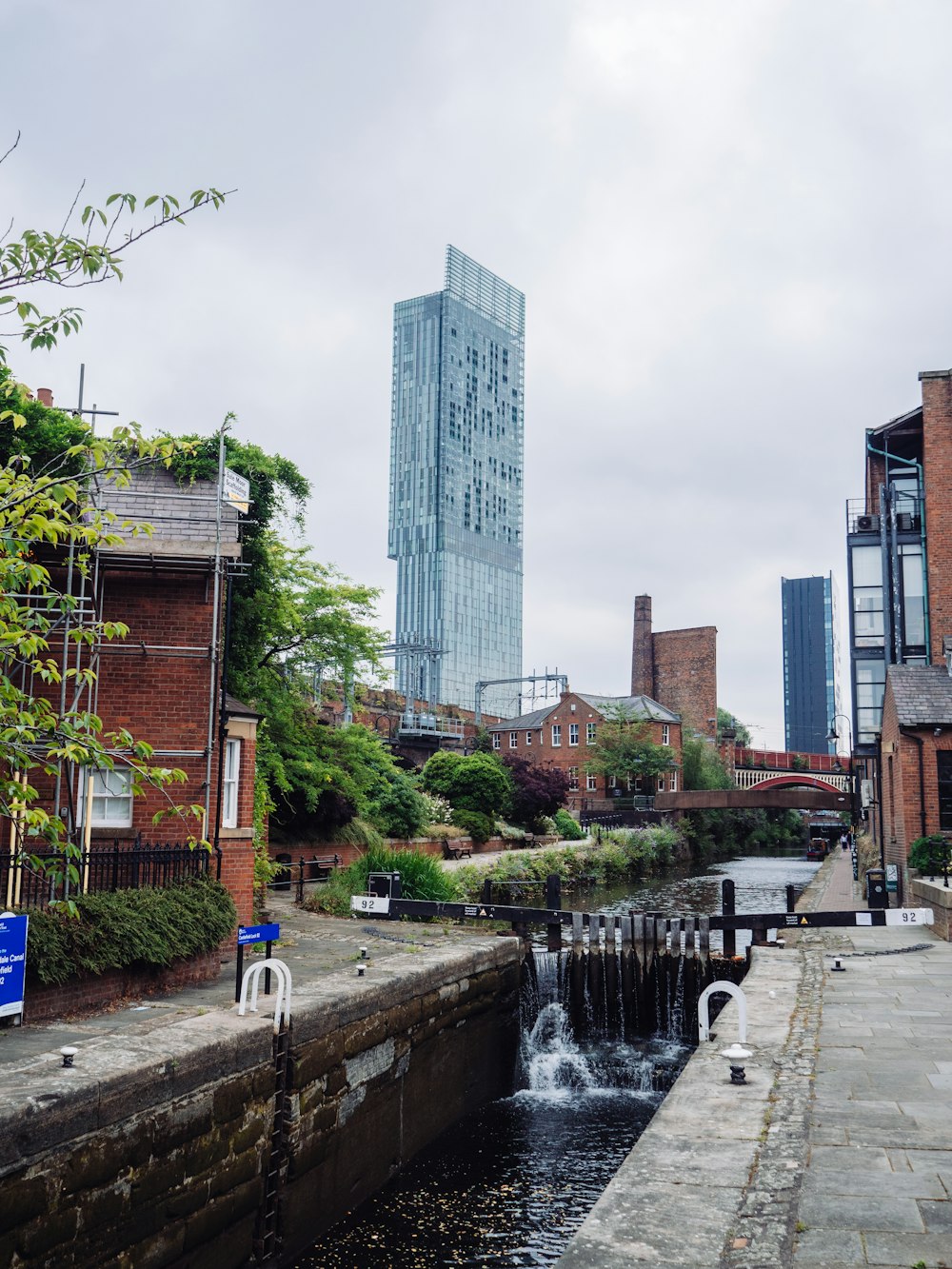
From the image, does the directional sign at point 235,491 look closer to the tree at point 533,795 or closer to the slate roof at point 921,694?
the slate roof at point 921,694

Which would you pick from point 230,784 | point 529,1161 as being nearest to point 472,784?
point 230,784

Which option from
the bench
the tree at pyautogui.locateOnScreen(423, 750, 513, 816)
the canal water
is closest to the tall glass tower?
the tree at pyautogui.locateOnScreen(423, 750, 513, 816)

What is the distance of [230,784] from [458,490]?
159m

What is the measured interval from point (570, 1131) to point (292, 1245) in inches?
192

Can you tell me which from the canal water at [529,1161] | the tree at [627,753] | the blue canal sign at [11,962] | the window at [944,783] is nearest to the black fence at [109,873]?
the blue canal sign at [11,962]

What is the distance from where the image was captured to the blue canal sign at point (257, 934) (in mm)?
9898

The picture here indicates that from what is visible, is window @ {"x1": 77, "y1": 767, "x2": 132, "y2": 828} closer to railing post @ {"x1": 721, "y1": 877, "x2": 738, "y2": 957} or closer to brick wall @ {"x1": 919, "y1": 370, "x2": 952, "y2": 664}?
railing post @ {"x1": 721, "y1": 877, "x2": 738, "y2": 957}

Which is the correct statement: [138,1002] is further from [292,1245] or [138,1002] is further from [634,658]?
[634,658]

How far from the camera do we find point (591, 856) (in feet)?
135

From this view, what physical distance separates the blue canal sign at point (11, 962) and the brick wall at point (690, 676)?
75.1m

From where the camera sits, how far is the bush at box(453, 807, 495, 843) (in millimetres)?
39094

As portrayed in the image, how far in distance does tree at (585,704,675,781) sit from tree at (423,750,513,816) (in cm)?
2241

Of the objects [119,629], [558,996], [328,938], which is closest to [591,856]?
[558,996]

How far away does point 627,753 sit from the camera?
210 feet
